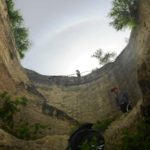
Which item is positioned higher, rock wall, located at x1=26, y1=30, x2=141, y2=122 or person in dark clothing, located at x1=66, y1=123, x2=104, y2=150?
rock wall, located at x1=26, y1=30, x2=141, y2=122

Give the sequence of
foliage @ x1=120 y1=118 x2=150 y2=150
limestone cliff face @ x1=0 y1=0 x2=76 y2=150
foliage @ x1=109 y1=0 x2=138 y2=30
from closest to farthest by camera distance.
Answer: foliage @ x1=120 y1=118 x2=150 y2=150 < limestone cliff face @ x1=0 y1=0 x2=76 y2=150 < foliage @ x1=109 y1=0 x2=138 y2=30

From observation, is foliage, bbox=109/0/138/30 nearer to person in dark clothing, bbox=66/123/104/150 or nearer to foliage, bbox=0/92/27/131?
foliage, bbox=0/92/27/131

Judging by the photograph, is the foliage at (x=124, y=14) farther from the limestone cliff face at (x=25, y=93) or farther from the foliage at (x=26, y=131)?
the foliage at (x=26, y=131)

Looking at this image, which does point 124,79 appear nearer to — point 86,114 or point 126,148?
point 86,114

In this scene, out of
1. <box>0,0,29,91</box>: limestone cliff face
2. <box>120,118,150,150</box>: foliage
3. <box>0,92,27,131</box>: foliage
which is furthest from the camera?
<box>0,0,29,91</box>: limestone cliff face

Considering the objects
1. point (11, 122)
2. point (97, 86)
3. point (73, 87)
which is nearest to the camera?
point (11, 122)

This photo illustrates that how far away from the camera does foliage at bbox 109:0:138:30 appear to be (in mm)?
20547

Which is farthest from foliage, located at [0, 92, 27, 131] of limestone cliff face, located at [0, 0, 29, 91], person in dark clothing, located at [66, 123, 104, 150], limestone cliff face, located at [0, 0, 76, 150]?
person in dark clothing, located at [66, 123, 104, 150]

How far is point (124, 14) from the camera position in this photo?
2111cm

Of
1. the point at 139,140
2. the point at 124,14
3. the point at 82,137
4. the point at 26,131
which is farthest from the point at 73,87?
the point at 139,140

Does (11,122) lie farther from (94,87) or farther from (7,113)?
(94,87)

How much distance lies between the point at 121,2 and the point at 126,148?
12764 mm

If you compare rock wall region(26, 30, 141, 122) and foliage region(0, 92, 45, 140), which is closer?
foliage region(0, 92, 45, 140)

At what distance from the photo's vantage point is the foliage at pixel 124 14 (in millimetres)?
20547
